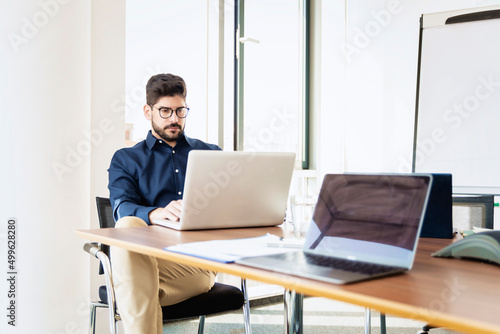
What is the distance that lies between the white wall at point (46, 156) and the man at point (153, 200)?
0.36 m

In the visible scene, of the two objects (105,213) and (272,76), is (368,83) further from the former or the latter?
(105,213)

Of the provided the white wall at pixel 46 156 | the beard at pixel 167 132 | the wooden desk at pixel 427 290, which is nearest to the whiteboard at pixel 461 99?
the beard at pixel 167 132

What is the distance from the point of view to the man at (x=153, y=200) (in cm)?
145

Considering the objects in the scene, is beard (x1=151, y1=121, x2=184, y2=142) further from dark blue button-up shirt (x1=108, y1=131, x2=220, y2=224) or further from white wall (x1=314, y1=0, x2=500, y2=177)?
white wall (x1=314, y1=0, x2=500, y2=177)

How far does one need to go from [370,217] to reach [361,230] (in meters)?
0.03

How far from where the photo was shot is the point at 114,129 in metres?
2.68

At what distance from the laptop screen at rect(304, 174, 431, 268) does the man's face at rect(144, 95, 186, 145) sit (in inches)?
49.0

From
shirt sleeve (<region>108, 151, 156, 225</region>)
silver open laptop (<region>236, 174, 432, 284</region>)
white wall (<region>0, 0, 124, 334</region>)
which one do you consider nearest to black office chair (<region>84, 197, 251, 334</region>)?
shirt sleeve (<region>108, 151, 156, 225</region>)

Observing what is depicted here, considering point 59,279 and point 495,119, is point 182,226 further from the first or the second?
point 495,119

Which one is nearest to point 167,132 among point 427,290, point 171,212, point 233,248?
point 171,212

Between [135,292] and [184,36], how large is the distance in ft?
7.13

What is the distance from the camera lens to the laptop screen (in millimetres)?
901

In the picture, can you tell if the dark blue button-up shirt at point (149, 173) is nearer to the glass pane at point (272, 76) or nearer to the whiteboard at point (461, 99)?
the glass pane at point (272, 76)

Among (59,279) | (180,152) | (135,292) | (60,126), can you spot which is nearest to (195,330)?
(59,279)
